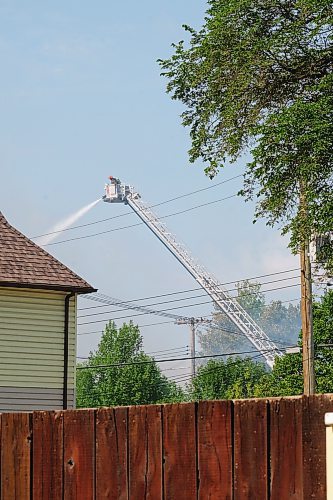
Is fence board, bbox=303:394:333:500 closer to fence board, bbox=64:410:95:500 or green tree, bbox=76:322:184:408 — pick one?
fence board, bbox=64:410:95:500

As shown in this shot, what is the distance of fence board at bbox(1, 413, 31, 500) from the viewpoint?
546cm

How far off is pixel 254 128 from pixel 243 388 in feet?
176

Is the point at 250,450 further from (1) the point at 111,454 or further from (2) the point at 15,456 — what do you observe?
(2) the point at 15,456

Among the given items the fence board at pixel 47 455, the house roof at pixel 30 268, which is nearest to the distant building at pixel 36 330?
the house roof at pixel 30 268

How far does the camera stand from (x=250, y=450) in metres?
4.26

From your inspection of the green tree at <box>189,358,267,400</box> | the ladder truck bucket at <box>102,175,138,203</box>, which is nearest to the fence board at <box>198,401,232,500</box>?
the green tree at <box>189,358,267,400</box>

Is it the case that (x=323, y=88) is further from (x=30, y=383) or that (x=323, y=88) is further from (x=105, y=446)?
(x=105, y=446)

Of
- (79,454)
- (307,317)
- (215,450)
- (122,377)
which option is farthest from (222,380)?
(215,450)

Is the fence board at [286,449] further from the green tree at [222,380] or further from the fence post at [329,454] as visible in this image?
the green tree at [222,380]

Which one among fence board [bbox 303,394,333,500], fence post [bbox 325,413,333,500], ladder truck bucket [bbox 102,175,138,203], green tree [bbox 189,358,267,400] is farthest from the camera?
ladder truck bucket [bbox 102,175,138,203]

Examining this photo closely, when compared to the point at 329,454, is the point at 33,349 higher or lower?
higher

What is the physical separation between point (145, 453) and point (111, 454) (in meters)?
0.24

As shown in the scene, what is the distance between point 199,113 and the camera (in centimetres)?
2786

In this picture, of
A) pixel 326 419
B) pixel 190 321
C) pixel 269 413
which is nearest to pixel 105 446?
pixel 269 413
